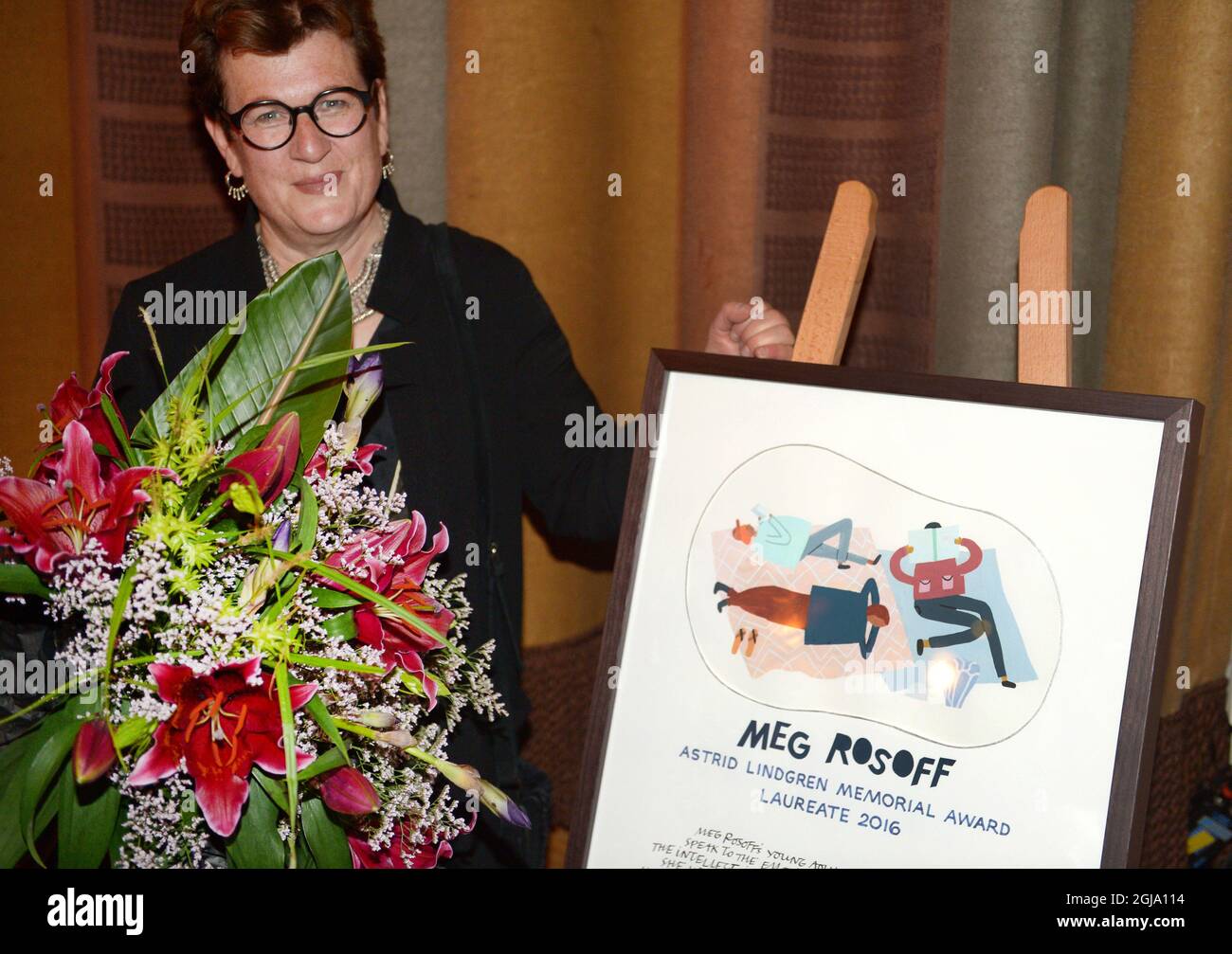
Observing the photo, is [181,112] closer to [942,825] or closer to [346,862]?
[346,862]

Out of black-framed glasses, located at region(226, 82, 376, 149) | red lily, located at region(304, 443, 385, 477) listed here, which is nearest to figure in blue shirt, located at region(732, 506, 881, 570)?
red lily, located at region(304, 443, 385, 477)

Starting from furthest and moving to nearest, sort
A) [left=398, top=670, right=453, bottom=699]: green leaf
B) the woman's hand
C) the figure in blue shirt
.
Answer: the woman's hand < the figure in blue shirt < [left=398, top=670, right=453, bottom=699]: green leaf

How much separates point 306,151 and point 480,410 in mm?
351

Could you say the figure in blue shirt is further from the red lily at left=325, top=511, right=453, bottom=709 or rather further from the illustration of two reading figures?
the red lily at left=325, top=511, right=453, bottom=709

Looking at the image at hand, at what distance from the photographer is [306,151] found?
1.11 metres

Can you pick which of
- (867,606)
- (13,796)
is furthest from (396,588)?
(867,606)

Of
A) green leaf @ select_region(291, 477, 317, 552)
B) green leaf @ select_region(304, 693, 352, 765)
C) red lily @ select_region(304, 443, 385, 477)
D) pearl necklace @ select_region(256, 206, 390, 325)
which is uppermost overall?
pearl necklace @ select_region(256, 206, 390, 325)

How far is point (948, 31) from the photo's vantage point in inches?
49.0

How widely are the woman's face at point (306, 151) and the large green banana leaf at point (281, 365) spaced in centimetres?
38

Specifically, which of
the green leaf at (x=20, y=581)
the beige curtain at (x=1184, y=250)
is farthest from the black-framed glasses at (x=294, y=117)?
the beige curtain at (x=1184, y=250)

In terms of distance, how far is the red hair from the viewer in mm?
1084

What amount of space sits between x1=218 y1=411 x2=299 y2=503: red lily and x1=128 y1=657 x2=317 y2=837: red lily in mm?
124

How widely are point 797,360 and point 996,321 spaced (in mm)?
433

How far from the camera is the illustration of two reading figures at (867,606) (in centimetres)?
80
